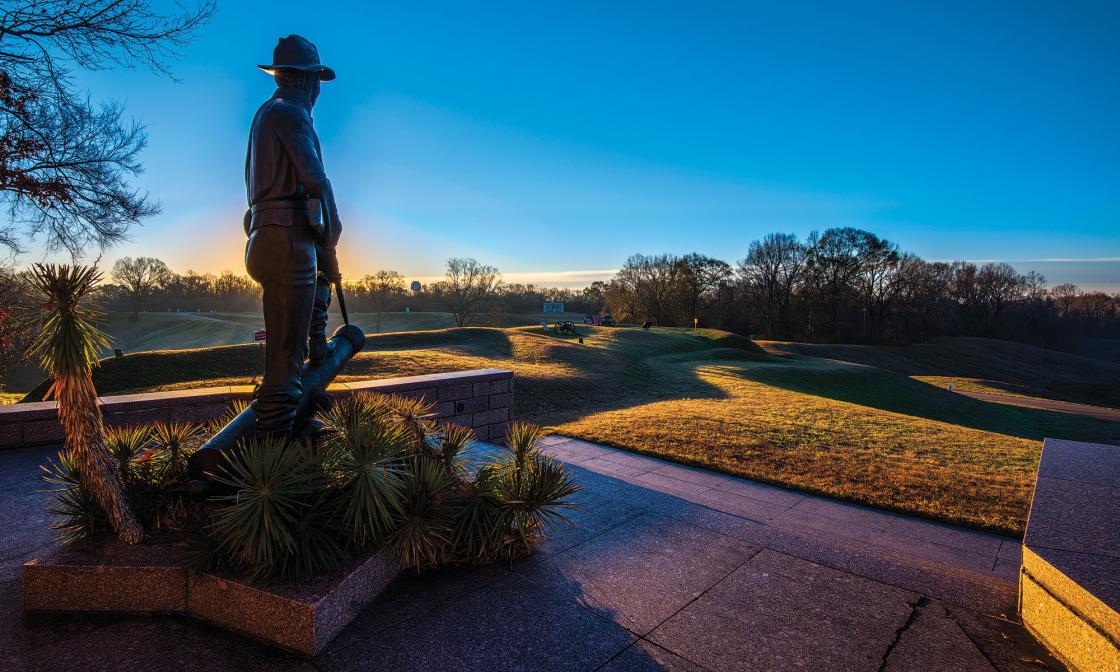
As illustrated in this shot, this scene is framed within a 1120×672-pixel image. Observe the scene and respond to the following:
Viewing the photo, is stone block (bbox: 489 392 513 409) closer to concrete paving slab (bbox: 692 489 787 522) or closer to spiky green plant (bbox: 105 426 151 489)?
concrete paving slab (bbox: 692 489 787 522)

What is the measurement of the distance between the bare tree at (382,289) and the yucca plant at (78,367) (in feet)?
169

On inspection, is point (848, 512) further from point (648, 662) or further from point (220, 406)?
point (220, 406)

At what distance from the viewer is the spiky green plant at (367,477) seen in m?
2.61

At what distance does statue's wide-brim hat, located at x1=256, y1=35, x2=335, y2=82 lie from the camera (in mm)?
3383

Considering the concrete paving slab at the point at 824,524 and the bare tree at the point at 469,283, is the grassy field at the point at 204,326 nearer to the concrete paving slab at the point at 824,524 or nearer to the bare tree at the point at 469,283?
the bare tree at the point at 469,283

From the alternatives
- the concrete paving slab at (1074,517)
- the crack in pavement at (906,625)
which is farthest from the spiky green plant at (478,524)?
the concrete paving slab at (1074,517)

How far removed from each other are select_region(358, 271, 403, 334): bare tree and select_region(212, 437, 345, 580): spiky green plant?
51870 millimetres

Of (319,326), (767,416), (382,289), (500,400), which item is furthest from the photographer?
(382,289)

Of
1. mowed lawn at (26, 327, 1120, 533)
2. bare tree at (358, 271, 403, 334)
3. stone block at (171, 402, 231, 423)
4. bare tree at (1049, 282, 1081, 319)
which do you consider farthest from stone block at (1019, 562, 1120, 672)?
bare tree at (1049, 282, 1081, 319)

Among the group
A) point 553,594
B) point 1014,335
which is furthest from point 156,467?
point 1014,335

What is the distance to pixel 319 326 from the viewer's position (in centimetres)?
394

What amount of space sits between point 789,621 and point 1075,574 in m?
1.32

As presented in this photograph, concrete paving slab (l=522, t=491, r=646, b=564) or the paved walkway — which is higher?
the paved walkway

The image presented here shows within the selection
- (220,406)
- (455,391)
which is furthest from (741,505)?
(220,406)
